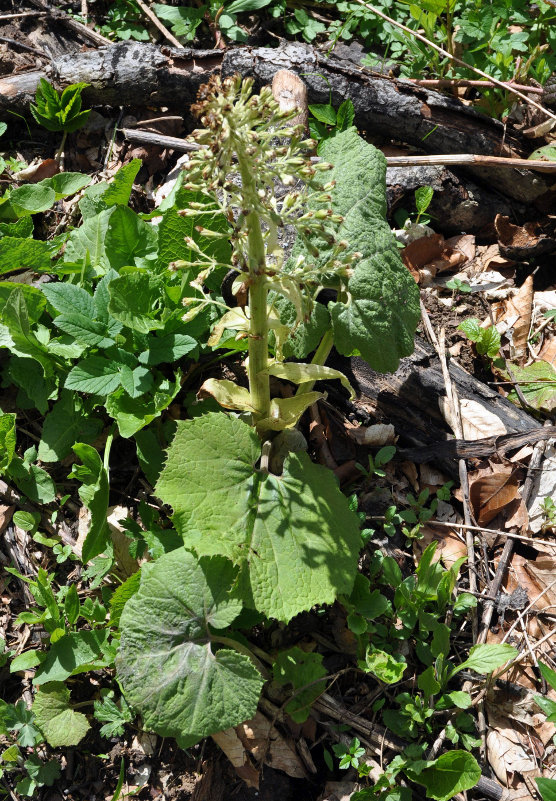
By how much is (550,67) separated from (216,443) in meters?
3.33

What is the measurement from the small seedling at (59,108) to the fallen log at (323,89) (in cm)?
12

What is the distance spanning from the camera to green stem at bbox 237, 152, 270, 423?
7.00 feet

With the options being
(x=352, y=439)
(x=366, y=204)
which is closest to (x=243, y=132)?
(x=366, y=204)

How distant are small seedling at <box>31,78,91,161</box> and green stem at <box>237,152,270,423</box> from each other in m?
2.24

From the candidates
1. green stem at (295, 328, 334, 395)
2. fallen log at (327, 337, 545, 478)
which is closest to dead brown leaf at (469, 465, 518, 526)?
fallen log at (327, 337, 545, 478)

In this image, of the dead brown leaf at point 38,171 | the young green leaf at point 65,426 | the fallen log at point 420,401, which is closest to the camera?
the young green leaf at point 65,426

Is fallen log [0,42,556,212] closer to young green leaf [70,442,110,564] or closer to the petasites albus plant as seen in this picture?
the petasites albus plant

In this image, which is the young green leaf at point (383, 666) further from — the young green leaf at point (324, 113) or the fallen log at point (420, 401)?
the young green leaf at point (324, 113)

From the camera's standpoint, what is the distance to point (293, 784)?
2.75m

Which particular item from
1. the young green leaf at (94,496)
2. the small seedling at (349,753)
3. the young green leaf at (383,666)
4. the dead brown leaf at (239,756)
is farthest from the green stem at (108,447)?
the small seedling at (349,753)

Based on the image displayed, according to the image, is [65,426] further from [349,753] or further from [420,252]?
[420,252]

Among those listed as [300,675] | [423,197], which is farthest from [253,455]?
[423,197]

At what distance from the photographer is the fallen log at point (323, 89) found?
395cm

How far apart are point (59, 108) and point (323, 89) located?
62.8 inches
